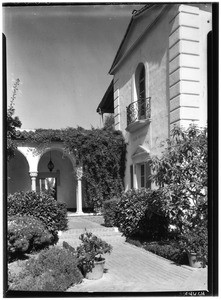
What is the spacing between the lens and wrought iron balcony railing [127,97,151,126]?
10023 mm

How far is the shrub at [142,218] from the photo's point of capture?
888 centimetres

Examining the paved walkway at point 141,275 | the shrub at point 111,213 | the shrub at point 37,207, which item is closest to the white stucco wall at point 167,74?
the shrub at point 111,213

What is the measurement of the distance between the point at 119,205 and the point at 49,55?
5661mm

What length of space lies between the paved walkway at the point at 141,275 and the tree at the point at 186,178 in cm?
111

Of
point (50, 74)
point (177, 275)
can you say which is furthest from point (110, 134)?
point (177, 275)

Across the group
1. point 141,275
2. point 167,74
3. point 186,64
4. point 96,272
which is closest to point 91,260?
point 96,272

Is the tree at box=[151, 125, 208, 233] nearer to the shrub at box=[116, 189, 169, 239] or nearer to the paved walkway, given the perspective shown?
the paved walkway

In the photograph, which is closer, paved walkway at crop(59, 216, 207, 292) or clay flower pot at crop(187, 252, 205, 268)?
paved walkway at crop(59, 216, 207, 292)

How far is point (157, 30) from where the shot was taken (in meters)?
9.11

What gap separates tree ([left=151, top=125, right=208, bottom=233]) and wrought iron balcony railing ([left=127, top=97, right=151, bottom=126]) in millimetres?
3138

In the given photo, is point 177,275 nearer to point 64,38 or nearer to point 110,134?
point 64,38

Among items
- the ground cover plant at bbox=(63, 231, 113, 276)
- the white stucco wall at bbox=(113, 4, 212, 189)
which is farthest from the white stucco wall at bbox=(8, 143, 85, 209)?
the ground cover plant at bbox=(63, 231, 113, 276)

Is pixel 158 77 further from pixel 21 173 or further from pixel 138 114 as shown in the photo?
pixel 21 173

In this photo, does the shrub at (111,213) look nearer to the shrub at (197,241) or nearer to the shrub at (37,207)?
the shrub at (37,207)
